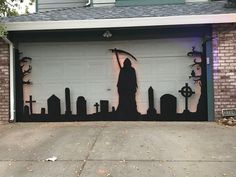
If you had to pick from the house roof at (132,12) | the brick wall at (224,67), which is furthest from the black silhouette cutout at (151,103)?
the house roof at (132,12)

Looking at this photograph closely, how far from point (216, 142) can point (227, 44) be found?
349 centimetres

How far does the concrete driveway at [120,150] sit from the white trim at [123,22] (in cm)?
267

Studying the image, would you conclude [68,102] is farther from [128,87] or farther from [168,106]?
[168,106]

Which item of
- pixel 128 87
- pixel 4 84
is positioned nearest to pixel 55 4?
pixel 4 84

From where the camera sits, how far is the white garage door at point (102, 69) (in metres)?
11.3

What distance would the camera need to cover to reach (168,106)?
11258 millimetres

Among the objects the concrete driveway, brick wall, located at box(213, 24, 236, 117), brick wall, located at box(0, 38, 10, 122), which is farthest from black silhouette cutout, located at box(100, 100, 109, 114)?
brick wall, located at box(213, 24, 236, 117)

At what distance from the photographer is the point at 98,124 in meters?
10.8

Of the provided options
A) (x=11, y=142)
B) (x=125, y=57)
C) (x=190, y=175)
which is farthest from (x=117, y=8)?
(x=190, y=175)

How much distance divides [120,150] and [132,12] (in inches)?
206

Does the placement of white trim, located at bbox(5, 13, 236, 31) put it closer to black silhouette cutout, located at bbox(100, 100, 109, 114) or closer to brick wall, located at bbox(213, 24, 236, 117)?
brick wall, located at bbox(213, 24, 236, 117)

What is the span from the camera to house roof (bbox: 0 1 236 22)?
1116 cm

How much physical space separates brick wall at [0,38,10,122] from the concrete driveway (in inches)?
36.6

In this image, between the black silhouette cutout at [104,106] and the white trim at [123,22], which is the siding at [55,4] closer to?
the white trim at [123,22]
